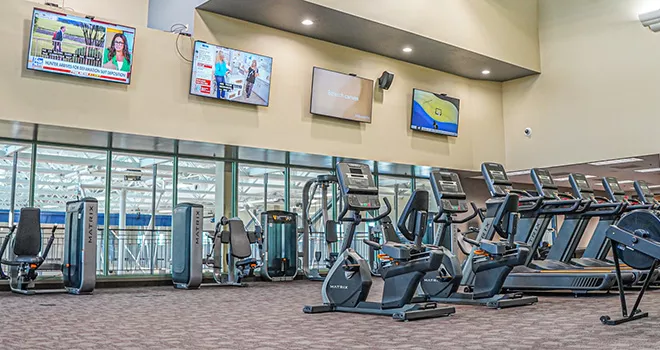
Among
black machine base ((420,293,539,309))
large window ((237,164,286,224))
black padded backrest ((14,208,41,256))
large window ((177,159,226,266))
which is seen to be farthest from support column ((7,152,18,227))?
black machine base ((420,293,539,309))

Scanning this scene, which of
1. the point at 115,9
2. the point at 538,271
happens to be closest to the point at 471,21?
the point at 538,271

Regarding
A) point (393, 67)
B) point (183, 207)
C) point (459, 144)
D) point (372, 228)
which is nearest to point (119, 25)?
point (183, 207)

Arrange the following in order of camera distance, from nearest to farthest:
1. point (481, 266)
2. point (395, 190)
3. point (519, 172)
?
point (481, 266) < point (519, 172) < point (395, 190)

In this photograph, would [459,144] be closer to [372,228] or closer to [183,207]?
[372,228]

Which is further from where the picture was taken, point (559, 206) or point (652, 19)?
point (652, 19)

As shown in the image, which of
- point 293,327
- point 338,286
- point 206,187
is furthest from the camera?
point 206,187

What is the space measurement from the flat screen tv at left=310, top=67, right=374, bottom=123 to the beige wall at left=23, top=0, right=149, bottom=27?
332 centimetres

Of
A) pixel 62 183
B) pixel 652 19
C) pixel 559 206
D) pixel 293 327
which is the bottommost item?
pixel 293 327

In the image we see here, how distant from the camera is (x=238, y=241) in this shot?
9531mm

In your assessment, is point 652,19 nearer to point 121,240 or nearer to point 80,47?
point 80,47

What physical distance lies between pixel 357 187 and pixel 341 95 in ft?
19.2

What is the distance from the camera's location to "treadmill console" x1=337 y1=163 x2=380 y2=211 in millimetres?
5246

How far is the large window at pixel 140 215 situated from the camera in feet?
32.2

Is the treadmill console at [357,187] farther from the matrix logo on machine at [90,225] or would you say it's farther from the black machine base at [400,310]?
the matrix logo on machine at [90,225]
